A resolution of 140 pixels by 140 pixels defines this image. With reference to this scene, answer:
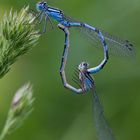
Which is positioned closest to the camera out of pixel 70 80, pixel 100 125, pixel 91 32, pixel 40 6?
pixel 100 125

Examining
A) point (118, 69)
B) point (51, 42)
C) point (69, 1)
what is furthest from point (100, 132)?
point (69, 1)

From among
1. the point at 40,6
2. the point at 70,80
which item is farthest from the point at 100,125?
the point at 70,80

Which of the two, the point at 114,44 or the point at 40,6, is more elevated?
the point at 40,6

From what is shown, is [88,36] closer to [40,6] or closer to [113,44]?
[113,44]

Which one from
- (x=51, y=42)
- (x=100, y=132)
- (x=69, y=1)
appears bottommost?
(x=100, y=132)

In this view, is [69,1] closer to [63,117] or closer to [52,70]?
[52,70]

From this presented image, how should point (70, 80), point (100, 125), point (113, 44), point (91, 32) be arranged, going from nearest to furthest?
point (100, 125), point (91, 32), point (113, 44), point (70, 80)

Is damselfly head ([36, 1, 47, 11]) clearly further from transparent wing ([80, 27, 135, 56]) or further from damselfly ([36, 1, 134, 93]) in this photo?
transparent wing ([80, 27, 135, 56])
